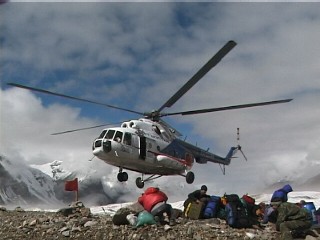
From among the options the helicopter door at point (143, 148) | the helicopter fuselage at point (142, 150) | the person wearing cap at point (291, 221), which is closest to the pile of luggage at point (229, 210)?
the person wearing cap at point (291, 221)

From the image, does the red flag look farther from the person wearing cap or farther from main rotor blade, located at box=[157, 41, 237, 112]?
main rotor blade, located at box=[157, 41, 237, 112]

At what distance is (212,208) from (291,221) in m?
2.33

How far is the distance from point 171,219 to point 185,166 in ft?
48.3

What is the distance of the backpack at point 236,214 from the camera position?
1089 cm

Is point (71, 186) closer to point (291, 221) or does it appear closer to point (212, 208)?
point (212, 208)

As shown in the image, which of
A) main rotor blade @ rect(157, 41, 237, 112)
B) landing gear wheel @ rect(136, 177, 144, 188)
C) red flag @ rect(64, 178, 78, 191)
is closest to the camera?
red flag @ rect(64, 178, 78, 191)

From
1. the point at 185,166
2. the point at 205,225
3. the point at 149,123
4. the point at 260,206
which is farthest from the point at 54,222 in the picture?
the point at 185,166

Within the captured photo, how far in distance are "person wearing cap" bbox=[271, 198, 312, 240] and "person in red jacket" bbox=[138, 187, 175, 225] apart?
2795 millimetres

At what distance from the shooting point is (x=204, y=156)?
28422mm

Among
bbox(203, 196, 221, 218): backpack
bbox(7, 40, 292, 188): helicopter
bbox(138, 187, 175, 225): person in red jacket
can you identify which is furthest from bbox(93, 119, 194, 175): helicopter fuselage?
bbox(138, 187, 175, 225): person in red jacket

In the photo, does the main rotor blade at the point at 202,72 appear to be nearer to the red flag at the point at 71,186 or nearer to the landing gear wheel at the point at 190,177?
the landing gear wheel at the point at 190,177

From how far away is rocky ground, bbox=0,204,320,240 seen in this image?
10.1 meters

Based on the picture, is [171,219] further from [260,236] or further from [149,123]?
[149,123]

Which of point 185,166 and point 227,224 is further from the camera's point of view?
point 185,166
